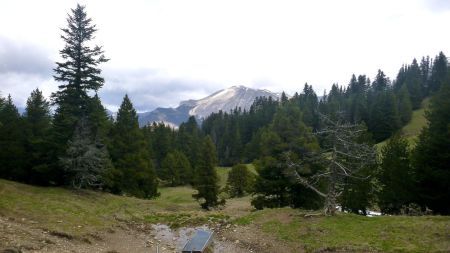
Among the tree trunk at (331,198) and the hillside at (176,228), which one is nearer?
the hillside at (176,228)

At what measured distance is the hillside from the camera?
20406 mm

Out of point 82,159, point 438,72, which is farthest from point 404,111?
point 82,159

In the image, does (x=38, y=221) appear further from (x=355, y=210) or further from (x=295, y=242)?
(x=355, y=210)

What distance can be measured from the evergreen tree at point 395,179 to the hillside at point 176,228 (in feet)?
28.5

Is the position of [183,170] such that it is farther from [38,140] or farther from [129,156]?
[38,140]

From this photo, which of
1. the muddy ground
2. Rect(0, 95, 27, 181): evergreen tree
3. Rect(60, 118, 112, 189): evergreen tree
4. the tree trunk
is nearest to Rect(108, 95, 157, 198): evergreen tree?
Rect(60, 118, 112, 189): evergreen tree

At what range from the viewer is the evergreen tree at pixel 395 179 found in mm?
32531

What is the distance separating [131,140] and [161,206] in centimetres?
1228

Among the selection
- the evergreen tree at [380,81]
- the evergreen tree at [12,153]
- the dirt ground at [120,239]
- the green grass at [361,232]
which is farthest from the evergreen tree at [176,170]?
the evergreen tree at [380,81]

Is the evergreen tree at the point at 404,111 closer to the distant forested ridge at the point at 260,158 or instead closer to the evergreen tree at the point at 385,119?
the evergreen tree at the point at 385,119

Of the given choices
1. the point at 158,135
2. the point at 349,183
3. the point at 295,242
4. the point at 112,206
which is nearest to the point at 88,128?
the point at 112,206

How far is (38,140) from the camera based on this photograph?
34438 mm

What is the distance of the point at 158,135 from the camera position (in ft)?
311

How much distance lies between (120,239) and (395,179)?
79.7 ft
